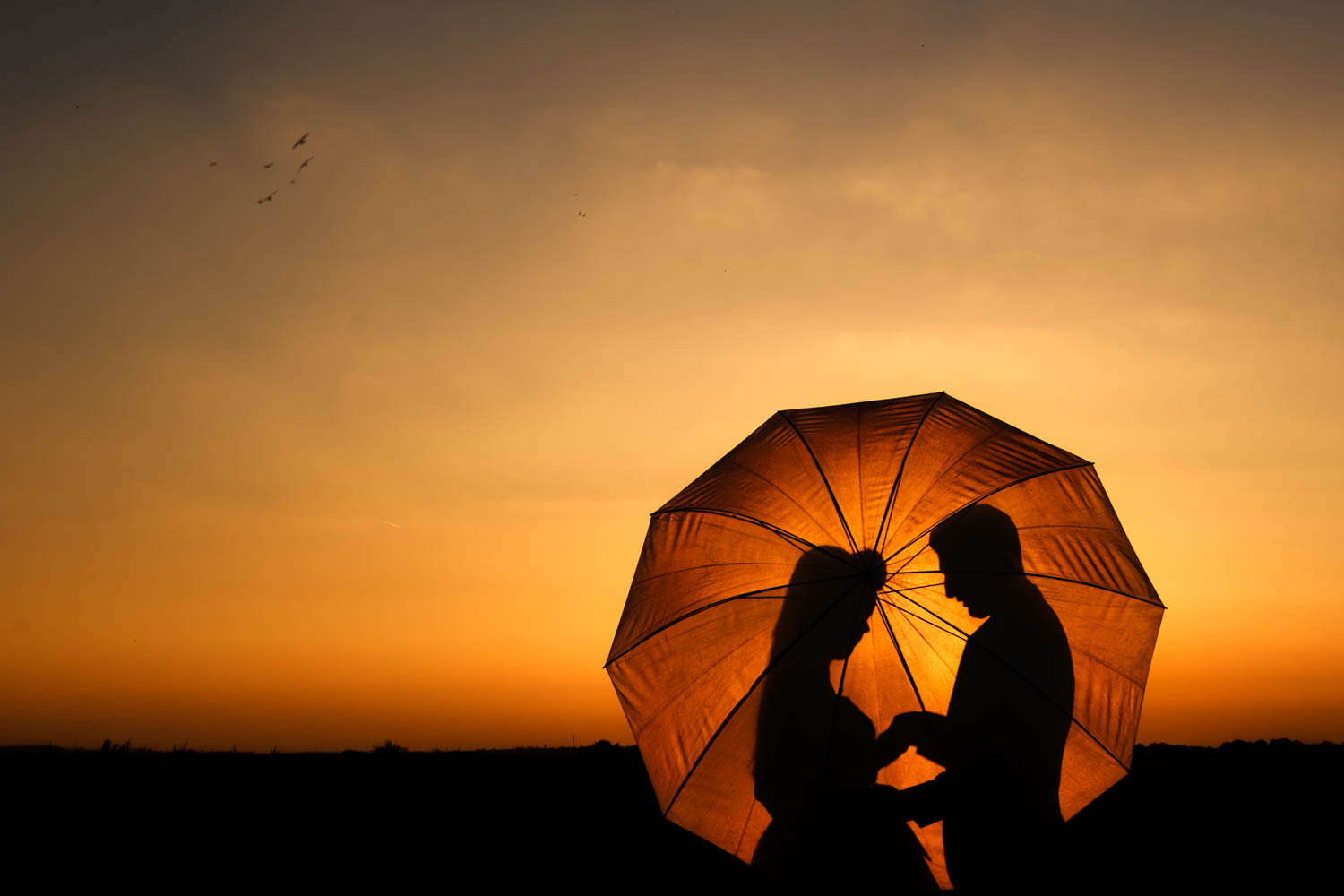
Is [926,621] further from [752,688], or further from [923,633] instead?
[752,688]

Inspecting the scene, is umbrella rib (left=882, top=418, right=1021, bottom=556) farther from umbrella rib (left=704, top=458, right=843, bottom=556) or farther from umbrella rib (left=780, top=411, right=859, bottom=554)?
umbrella rib (left=704, top=458, right=843, bottom=556)

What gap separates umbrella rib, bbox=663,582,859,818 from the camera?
5.40 metres

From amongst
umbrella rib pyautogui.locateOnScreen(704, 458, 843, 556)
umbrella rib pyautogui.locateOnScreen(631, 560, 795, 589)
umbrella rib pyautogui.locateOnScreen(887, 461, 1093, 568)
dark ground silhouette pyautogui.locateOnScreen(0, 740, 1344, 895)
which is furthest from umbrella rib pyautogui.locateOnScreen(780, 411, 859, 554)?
dark ground silhouette pyautogui.locateOnScreen(0, 740, 1344, 895)

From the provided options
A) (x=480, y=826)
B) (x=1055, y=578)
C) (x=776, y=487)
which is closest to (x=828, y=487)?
(x=776, y=487)

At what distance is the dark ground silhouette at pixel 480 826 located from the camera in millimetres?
5797

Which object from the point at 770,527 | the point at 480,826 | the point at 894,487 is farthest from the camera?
the point at 480,826

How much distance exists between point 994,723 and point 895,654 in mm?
704

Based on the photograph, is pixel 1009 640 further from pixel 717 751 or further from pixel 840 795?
pixel 717 751

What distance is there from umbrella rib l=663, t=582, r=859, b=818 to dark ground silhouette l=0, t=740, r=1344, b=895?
96 centimetres

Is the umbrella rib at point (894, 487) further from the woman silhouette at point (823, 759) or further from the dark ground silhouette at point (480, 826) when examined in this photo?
the dark ground silhouette at point (480, 826)

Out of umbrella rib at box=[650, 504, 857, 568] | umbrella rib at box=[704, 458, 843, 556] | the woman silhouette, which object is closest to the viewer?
the woman silhouette

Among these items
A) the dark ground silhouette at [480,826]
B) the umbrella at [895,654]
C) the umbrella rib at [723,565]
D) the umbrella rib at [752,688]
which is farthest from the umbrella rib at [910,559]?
the dark ground silhouette at [480,826]

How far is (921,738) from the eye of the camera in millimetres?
5344

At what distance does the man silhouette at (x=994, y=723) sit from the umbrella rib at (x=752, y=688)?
2.41ft
